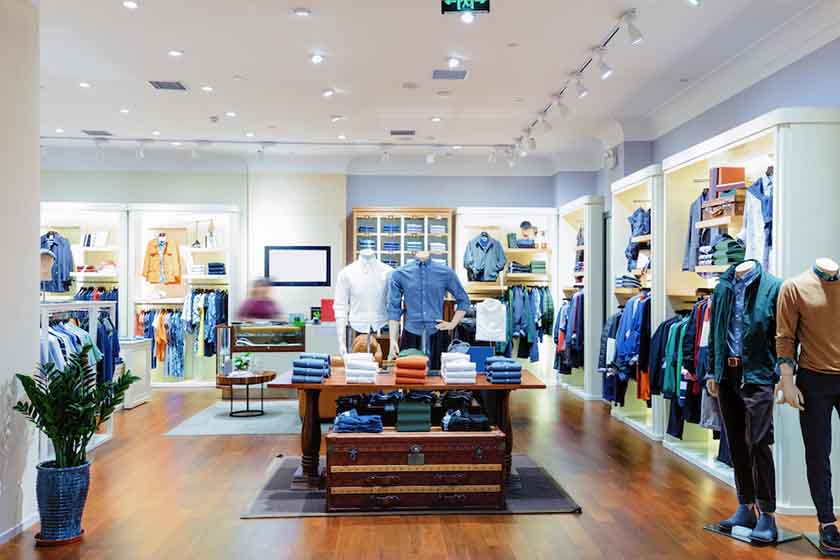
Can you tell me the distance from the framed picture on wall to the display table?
17.4 feet

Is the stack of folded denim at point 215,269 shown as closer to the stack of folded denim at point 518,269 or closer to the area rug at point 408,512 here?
the stack of folded denim at point 518,269

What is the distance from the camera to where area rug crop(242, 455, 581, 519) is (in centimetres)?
446

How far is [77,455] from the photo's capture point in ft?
13.5

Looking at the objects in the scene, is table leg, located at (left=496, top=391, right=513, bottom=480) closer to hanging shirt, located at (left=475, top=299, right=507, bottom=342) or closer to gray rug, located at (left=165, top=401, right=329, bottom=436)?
hanging shirt, located at (left=475, top=299, right=507, bottom=342)

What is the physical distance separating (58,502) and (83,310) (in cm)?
275

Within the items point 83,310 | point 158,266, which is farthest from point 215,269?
point 83,310

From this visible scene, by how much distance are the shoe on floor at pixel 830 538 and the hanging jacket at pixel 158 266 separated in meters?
8.53

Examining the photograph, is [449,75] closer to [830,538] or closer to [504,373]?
[504,373]

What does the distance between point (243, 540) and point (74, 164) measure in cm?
811

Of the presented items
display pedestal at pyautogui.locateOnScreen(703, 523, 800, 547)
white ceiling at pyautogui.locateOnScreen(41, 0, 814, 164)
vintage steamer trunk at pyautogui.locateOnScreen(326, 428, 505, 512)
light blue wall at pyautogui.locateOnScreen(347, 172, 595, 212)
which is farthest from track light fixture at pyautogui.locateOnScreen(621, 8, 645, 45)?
light blue wall at pyautogui.locateOnScreen(347, 172, 595, 212)

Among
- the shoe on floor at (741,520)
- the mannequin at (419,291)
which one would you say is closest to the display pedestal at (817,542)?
the shoe on floor at (741,520)

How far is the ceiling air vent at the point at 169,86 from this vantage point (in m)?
6.98

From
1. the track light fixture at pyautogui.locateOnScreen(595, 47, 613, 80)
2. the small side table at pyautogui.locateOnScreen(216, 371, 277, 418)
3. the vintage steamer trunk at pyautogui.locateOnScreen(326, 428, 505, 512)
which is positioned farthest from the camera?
the small side table at pyautogui.locateOnScreen(216, 371, 277, 418)

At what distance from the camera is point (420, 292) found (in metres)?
6.07
